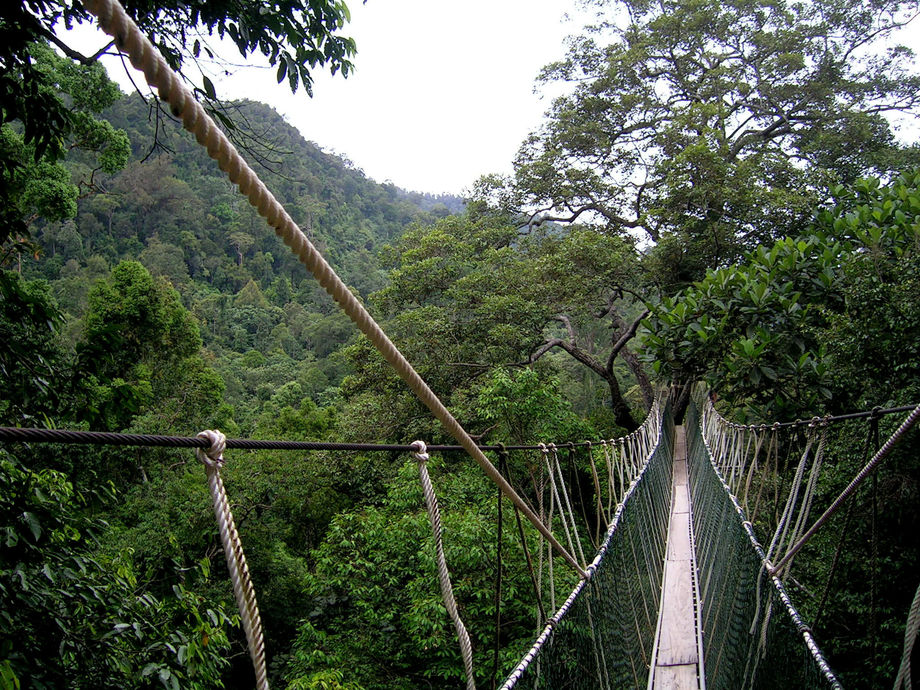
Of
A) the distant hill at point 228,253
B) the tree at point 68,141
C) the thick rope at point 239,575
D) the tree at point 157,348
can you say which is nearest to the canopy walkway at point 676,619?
the thick rope at point 239,575

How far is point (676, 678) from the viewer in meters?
2.29

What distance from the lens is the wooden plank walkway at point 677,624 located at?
230 cm

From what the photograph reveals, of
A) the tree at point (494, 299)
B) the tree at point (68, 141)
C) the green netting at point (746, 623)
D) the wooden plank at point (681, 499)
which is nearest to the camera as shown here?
the green netting at point (746, 623)

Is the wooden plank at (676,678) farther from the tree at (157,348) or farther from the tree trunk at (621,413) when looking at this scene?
the tree at (157,348)

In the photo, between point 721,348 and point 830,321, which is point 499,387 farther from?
point 830,321

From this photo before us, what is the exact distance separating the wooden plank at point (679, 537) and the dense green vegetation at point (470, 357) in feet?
2.26

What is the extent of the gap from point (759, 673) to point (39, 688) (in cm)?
177

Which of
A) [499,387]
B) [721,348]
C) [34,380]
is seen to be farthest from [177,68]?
[499,387]

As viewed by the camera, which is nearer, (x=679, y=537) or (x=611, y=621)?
(x=611, y=621)

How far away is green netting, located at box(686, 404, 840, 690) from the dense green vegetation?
0.71 ft

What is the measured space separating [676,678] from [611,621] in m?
0.55

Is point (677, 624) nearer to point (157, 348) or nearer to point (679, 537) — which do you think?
point (679, 537)

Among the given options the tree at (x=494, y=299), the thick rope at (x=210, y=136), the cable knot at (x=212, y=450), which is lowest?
the cable knot at (x=212, y=450)

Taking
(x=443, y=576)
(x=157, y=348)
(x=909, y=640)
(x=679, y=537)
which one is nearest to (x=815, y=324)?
(x=679, y=537)
